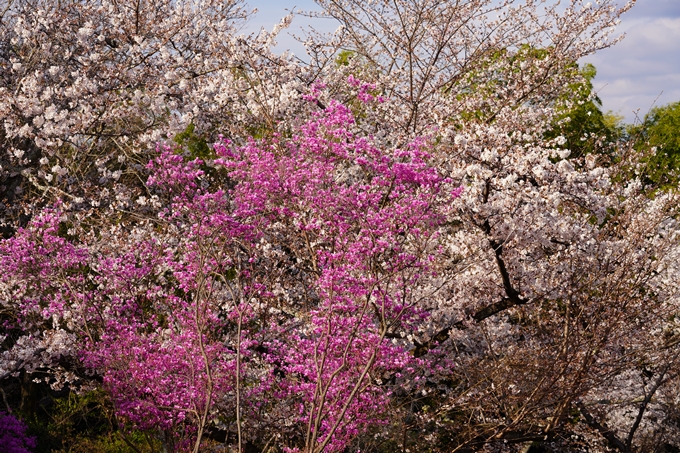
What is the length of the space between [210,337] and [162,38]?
5.27 m

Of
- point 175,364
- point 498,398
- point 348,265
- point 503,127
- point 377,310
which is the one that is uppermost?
point 503,127

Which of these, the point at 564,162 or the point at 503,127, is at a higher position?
the point at 503,127

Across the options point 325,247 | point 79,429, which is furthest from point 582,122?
point 79,429

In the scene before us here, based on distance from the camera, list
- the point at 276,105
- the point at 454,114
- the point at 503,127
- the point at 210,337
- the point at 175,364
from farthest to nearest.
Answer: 1. the point at 454,114
2. the point at 276,105
3. the point at 503,127
4. the point at 210,337
5. the point at 175,364

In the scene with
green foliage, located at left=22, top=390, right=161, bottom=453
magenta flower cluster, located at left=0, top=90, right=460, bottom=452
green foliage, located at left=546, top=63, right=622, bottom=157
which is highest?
green foliage, located at left=546, top=63, right=622, bottom=157

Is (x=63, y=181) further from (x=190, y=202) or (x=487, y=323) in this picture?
(x=487, y=323)

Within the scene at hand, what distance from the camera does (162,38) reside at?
1101cm

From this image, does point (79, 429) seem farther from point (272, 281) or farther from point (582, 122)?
point (582, 122)

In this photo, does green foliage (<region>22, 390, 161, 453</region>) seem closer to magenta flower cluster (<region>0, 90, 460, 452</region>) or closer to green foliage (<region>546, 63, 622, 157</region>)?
magenta flower cluster (<region>0, 90, 460, 452</region>)

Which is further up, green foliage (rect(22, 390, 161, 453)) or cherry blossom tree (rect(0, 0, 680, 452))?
cherry blossom tree (rect(0, 0, 680, 452))

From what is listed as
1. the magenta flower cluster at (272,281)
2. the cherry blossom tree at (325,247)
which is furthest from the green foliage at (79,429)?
the magenta flower cluster at (272,281)

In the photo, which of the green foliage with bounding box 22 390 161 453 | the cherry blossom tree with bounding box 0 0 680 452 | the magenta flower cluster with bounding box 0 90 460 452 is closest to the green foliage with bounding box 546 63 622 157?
the cherry blossom tree with bounding box 0 0 680 452

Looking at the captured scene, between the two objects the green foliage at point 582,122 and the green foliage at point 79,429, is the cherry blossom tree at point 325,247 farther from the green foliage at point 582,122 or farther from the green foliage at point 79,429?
the green foliage at point 582,122

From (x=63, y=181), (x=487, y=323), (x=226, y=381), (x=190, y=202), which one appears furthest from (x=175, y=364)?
(x=487, y=323)
